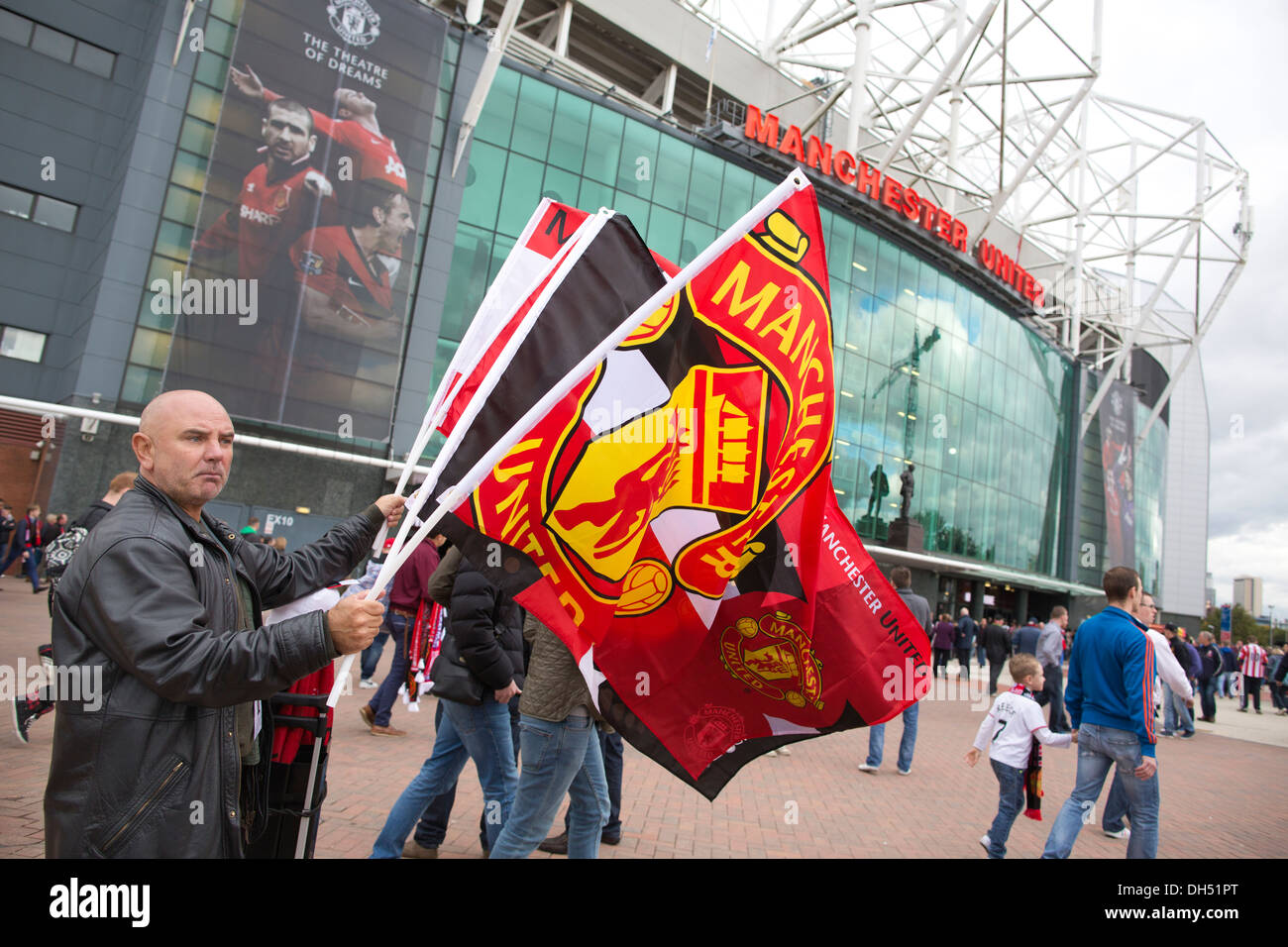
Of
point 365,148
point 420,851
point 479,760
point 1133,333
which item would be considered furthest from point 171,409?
point 1133,333

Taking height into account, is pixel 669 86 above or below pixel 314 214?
above

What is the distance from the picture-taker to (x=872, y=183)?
30.7m

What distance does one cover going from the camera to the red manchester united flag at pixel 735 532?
323 centimetres

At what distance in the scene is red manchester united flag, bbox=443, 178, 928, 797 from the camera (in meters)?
3.23

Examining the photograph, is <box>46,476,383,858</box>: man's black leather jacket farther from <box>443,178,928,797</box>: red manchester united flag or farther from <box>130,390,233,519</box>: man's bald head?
<box>443,178,928,797</box>: red manchester united flag

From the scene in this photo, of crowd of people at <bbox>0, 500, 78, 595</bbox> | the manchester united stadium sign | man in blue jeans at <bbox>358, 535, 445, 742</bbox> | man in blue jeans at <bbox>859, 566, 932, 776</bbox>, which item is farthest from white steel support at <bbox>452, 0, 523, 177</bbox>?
man in blue jeans at <bbox>859, 566, 932, 776</bbox>

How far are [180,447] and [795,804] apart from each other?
502 centimetres

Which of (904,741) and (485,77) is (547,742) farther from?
(485,77)

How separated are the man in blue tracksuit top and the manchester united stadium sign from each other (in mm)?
26337

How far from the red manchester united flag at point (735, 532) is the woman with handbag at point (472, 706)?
916mm

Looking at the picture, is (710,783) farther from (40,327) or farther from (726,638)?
(40,327)

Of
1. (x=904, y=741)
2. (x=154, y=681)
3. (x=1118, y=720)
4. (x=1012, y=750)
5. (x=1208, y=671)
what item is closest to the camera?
(x=154, y=681)
